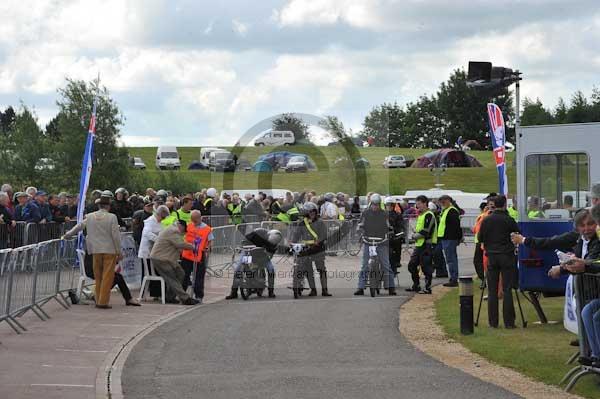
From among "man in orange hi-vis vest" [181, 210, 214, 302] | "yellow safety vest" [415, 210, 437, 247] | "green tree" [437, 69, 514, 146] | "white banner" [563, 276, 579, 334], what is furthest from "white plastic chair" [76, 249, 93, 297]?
"green tree" [437, 69, 514, 146]

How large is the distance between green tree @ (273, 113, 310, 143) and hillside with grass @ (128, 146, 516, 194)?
1.31 meters

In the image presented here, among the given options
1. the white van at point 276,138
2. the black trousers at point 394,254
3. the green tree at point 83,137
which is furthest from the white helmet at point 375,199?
the green tree at point 83,137

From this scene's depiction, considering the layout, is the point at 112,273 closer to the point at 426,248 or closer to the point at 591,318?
the point at 426,248

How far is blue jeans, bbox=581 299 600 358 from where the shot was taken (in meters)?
10.3

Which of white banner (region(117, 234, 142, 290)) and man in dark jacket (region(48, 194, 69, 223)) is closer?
white banner (region(117, 234, 142, 290))

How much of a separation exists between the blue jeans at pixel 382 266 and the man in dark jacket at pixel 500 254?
5273 mm

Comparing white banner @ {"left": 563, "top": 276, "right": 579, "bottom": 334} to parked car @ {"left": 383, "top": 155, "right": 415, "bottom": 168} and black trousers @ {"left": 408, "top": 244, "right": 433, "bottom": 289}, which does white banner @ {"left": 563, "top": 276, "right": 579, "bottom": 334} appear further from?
parked car @ {"left": 383, "top": 155, "right": 415, "bottom": 168}

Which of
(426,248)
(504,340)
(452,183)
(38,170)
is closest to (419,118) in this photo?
(452,183)

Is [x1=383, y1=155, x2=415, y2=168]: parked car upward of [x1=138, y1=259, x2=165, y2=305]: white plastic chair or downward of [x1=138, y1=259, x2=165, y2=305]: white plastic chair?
upward

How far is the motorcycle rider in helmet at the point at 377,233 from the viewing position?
2061 centimetres

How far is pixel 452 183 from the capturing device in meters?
72.8

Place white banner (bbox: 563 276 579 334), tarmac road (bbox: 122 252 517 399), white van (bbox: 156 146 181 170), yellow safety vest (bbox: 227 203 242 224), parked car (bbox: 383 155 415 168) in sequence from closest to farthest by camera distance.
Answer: tarmac road (bbox: 122 252 517 399) → white banner (bbox: 563 276 579 334) → yellow safety vest (bbox: 227 203 242 224) → white van (bbox: 156 146 181 170) → parked car (bbox: 383 155 415 168)

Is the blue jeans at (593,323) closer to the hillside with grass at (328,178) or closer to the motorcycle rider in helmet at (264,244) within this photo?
the motorcycle rider in helmet at (264,244)

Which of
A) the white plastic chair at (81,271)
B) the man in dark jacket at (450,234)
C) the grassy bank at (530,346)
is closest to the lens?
the grassy bank at (530,346)
